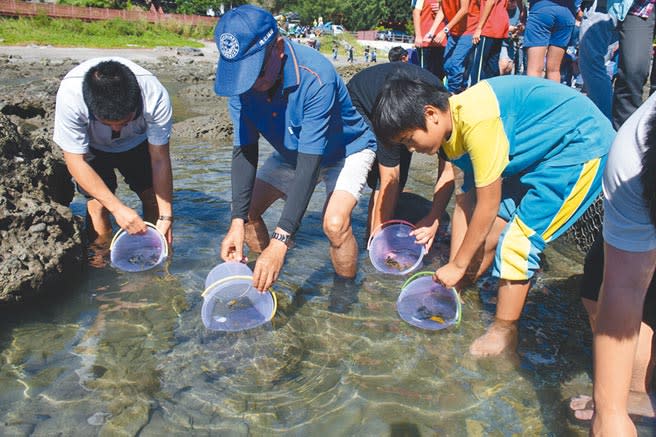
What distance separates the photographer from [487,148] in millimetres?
2672

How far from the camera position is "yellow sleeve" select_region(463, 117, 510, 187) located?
8.77 feet

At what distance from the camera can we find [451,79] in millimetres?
6062

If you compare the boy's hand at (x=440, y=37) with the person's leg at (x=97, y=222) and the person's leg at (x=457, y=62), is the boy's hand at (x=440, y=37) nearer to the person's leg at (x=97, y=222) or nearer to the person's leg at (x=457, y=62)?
the person's leg at (x=457, y=62)

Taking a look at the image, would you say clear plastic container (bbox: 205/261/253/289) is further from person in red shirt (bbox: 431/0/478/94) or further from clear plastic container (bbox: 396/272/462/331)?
person in red shirt (bbox: 431/0/478/94)

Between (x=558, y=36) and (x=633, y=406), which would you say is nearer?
(x=633, y=406)

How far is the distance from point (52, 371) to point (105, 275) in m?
1.15

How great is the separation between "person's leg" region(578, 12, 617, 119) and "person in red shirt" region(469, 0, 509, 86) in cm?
127

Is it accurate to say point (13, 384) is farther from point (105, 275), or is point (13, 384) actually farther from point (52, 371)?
point (105, 275)

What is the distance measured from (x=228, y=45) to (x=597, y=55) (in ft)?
10.6

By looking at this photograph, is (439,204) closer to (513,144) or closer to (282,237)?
(513,144)

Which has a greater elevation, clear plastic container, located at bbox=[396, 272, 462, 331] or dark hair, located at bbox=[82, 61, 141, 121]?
dark hair, located at bbox=[82, 61, 141, 121]

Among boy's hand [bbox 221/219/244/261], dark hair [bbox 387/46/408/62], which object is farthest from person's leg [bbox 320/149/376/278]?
dark hair [bbox 387/46/408/62]

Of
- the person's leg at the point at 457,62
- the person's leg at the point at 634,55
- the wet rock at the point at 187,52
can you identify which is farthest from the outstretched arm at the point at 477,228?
the wet rock at the point at 187,52

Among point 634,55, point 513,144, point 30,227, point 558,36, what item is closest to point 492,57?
point 558,36
